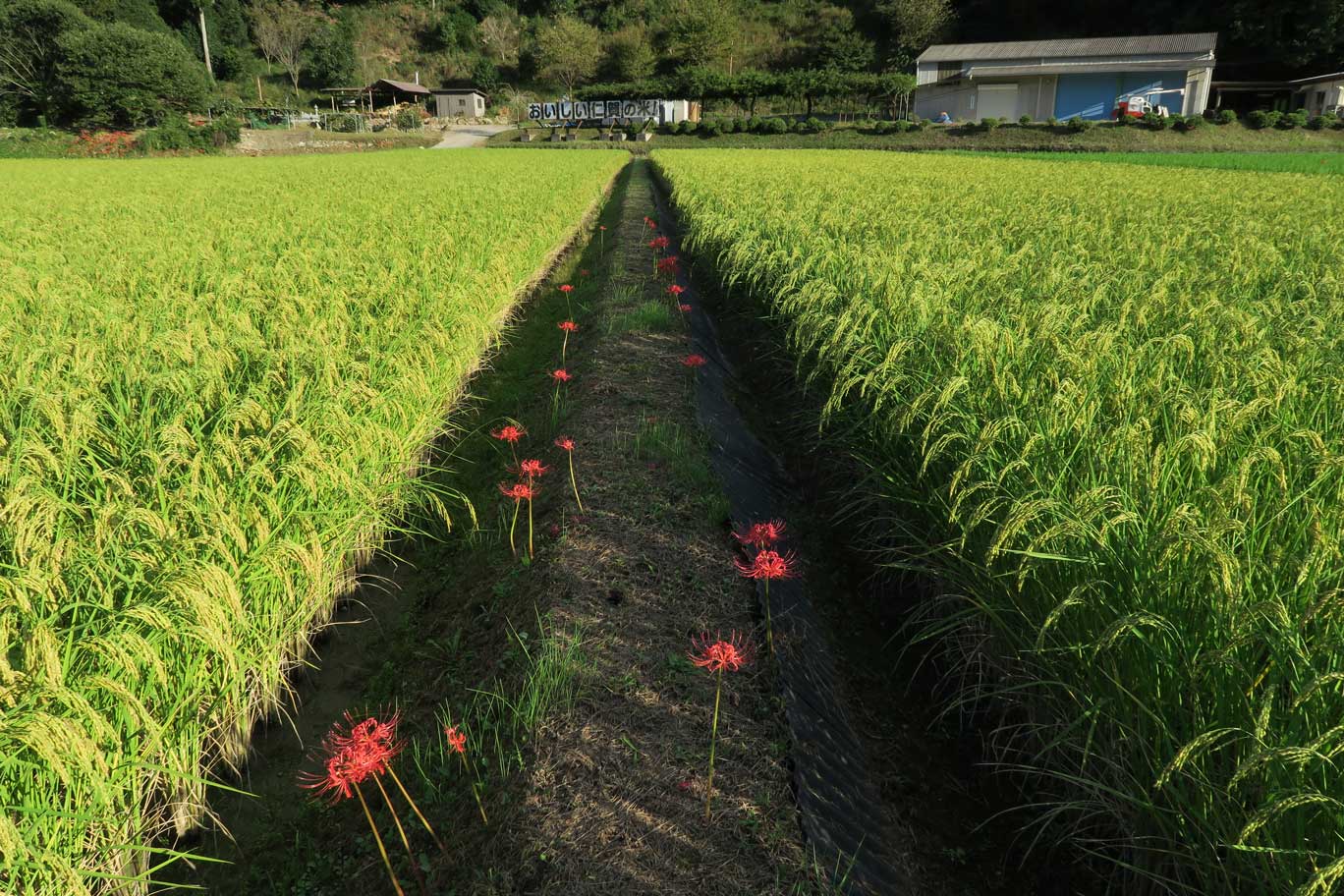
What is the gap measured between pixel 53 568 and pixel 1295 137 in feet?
157

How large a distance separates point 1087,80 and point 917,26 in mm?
24283

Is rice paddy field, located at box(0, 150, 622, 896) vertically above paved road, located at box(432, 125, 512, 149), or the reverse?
paved road, located at box(432, 125, 512, 149)

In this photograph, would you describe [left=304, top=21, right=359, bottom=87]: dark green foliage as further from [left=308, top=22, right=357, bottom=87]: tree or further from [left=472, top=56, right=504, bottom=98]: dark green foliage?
[left=472, top=56, right=504, bottom=98]: dark green foliage

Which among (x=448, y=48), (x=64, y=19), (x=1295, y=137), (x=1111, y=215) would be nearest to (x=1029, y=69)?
(x=1295, y=137)

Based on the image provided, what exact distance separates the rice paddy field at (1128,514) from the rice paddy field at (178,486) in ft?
6.84

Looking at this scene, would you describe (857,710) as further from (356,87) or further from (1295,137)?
(356,87)

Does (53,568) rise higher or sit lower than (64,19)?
lower

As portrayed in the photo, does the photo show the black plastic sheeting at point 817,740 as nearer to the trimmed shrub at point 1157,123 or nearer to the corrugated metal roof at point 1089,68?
the trimmed shrub at point 1157,123

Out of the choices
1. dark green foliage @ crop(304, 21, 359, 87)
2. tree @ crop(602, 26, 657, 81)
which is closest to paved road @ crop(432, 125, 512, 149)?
tree @ crop(602, 26, 657, 81)

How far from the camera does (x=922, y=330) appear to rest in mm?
3852

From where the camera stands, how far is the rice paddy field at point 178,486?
60.4 inches

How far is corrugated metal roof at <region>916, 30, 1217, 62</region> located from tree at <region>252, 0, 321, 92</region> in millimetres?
58704

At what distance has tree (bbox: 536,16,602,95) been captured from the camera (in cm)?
6481

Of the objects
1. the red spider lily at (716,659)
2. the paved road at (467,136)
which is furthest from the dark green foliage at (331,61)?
the red spider lily at (716,659)
